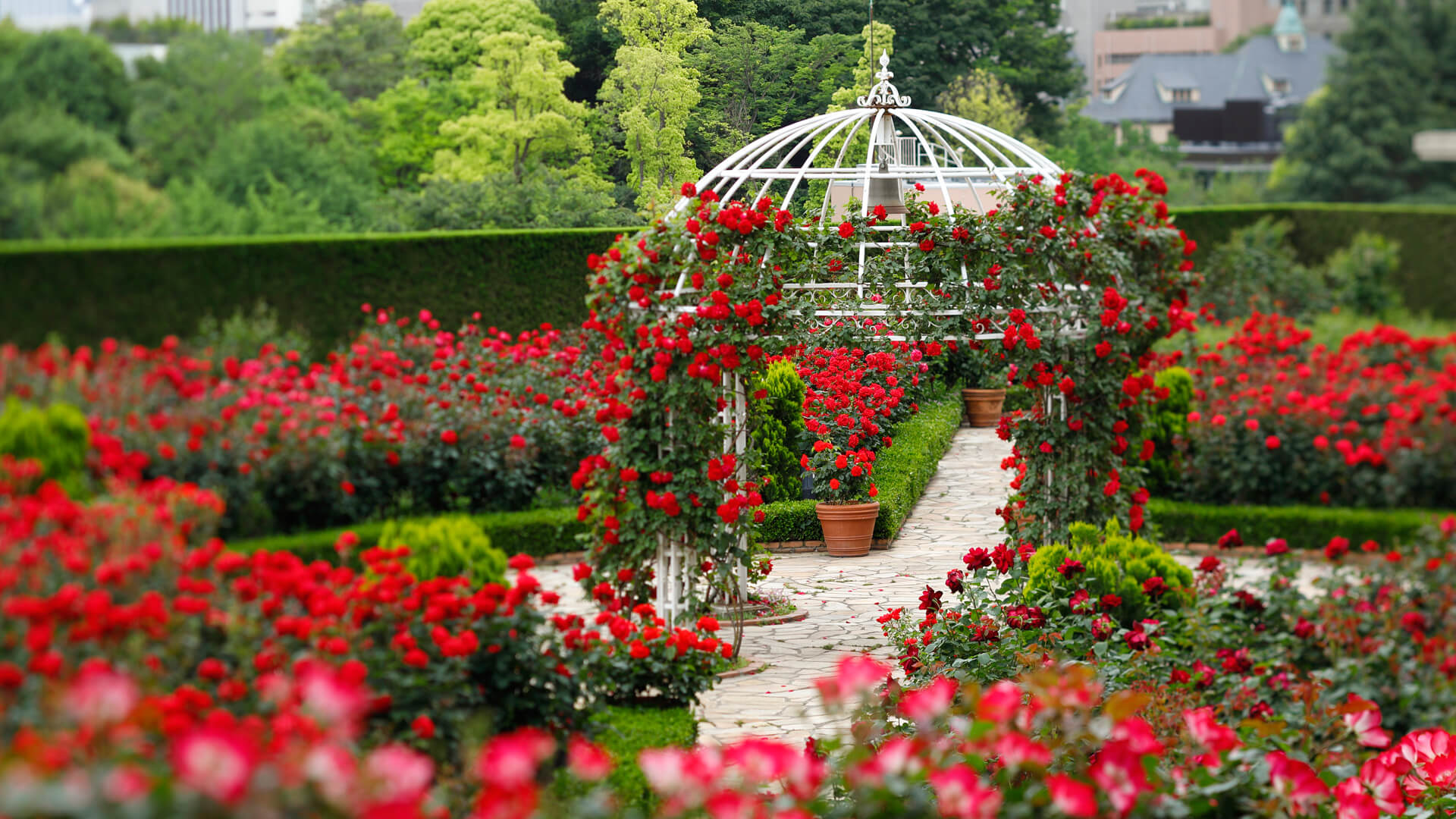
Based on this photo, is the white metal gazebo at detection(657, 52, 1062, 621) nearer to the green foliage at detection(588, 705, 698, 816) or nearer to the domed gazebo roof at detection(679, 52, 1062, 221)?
the domed gazebo roof at detection(679, 52, 1062, 221)

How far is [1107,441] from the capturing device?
17.3 feet

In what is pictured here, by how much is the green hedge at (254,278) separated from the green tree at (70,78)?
0.32m

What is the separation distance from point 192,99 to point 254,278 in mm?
498

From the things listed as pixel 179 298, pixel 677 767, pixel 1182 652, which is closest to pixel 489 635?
pixel 179 298

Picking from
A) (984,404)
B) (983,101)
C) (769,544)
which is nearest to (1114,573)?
(769,544)

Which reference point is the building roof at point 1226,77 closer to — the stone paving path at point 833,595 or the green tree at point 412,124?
the stone paving path at point 833,595

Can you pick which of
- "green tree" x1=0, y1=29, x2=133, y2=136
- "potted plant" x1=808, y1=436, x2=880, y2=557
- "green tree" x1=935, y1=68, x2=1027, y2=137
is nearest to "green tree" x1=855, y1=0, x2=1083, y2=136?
"green tree" x1=935, y1=68, x2=1027, y2=137

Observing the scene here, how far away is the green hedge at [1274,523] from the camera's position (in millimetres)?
4930

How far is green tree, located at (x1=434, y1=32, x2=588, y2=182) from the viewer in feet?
19.0

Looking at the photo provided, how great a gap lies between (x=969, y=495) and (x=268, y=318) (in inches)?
272

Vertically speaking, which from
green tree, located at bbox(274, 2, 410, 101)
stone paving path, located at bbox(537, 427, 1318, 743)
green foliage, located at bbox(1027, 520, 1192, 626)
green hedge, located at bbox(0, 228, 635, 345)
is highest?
green tree, located at bbox(274, 2, 410, 101)

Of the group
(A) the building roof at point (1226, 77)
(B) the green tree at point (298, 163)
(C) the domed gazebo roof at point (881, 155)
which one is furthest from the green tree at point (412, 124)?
(A) the building roof at point (1226, 77)

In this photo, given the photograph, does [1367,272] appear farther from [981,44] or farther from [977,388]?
[977,388]

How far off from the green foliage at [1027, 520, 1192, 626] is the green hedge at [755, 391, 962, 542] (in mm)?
1696
